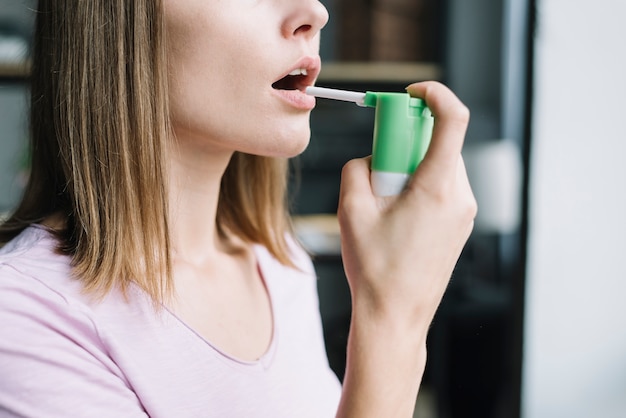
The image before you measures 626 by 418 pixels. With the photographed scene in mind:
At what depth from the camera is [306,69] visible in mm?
652

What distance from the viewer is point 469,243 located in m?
1.69

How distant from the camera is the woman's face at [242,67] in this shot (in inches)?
23.7

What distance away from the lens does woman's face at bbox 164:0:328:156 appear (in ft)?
1.98

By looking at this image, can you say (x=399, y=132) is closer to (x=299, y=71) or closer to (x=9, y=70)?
(x=299, y=71)

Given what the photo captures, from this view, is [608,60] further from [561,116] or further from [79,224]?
[79,224]

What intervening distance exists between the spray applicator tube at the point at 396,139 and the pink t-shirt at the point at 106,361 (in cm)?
24

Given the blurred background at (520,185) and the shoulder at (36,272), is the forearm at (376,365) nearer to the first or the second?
the shoulder at (36,272)

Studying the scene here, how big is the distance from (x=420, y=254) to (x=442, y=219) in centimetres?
3

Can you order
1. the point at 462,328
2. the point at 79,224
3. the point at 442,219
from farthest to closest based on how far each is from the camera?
the point at 462,328
the point at 79,224
the point at 442,219

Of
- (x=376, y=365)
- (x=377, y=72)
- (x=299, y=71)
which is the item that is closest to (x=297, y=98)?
(x=299, y=71)

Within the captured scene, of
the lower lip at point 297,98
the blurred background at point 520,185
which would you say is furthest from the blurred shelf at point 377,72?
the lower lip at point 297,98

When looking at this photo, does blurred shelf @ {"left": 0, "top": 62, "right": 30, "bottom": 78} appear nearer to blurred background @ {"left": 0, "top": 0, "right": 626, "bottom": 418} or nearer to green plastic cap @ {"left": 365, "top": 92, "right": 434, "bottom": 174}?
blurred background @ {"left": 0, "top": 0, "right": 626, "bottom": 418}

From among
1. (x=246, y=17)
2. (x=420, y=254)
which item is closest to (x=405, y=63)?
(x=246, y=17)

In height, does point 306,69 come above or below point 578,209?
above
